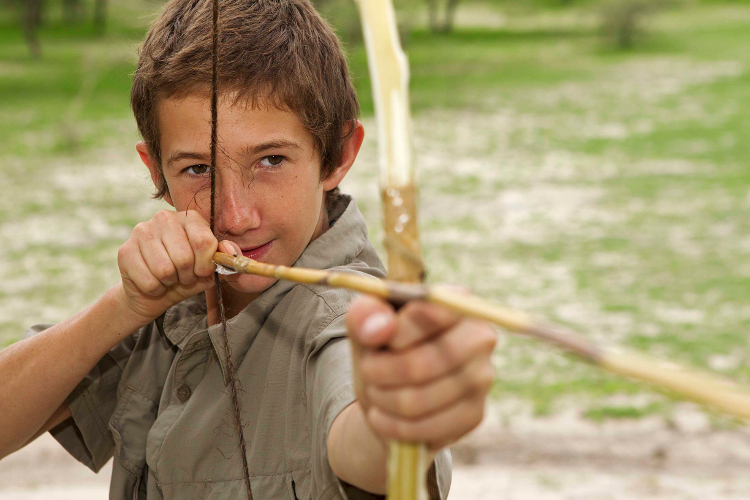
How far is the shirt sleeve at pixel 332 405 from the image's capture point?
84cm

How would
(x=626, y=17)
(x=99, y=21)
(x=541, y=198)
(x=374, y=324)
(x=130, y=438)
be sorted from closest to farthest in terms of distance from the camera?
(x=374, y=324), (x=130, y=438), (x=541, y=198), (x=626, y=17), (x=99, y=21)

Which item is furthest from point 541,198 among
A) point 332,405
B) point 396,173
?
point 396,173

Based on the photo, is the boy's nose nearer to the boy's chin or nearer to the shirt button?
the boy's chin

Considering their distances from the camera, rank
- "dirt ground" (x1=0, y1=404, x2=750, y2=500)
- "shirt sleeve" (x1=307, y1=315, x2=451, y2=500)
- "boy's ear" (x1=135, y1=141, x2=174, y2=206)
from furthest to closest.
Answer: "dirt ground" (x1=0, y1=404, x2=750, y2=500) → "boy's ear" (x1=135, y1=141, x2=174, y2=206) → "shirt sleeve" (x1=307, y1=315, x2=451, y2=500)

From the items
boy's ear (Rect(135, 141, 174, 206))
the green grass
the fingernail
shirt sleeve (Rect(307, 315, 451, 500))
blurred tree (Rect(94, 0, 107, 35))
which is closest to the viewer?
the fingernail

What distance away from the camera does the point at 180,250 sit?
100 centimetres

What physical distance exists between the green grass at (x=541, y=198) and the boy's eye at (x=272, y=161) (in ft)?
1.95

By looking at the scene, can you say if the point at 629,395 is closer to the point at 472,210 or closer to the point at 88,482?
the point at 88,482

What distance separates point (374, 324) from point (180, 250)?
0.51 m

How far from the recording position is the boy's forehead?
1.08 meters

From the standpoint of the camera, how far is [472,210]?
20.6 ft

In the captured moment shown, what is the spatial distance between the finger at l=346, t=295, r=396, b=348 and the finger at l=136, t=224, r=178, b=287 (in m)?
0.48

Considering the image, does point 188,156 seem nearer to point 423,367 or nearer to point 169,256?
point 169,256

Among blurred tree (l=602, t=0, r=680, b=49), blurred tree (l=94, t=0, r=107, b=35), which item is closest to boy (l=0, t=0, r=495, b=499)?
blurred tree (l=602, t=0, r=680, b=49)
